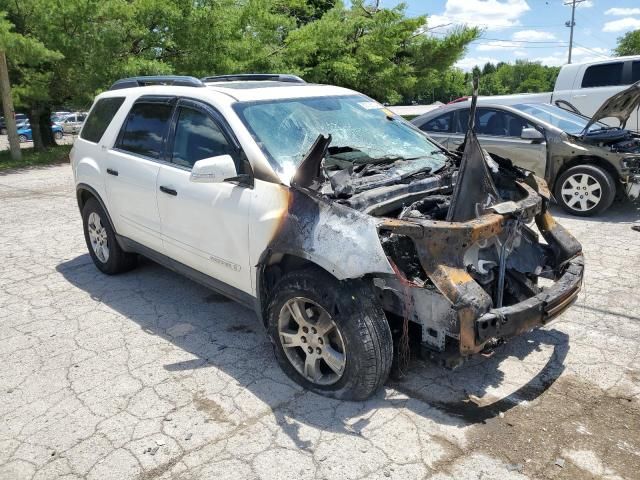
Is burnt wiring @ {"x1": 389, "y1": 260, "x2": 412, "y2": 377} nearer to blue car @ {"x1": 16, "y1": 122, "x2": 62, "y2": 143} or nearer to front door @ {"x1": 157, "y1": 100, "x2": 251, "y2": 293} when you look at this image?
front door @ {"x1": 157, "y1": 100, "x2": 251, "y2": 293}

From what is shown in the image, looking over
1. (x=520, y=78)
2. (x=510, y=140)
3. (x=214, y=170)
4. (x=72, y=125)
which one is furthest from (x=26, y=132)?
(x=520, y=78)

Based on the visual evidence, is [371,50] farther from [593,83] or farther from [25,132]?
[25,132]

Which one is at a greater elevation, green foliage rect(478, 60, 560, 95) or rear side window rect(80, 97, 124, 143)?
green foliage rect(478, 60, 560, 95)

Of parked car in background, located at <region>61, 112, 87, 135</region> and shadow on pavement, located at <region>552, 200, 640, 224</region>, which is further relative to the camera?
parked car in background, located at <region>61, 112, 87, 135</region>

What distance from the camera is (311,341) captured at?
10.7 ft

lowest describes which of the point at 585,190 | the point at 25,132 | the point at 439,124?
the point at 585,190

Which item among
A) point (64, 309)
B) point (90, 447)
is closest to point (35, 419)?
point (90, 447)

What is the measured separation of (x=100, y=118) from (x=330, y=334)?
135 inches

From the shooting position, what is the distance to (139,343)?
4055 millimetres

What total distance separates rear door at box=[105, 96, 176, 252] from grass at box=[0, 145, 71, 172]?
10.8m

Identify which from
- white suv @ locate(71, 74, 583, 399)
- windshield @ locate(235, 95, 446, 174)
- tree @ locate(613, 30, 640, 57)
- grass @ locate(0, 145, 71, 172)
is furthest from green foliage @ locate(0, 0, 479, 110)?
tree @ locate(613, 30, 640, 57)

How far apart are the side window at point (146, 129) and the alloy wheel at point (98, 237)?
96cm

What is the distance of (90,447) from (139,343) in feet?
3.93

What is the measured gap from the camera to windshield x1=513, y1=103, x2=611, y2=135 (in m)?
7.50
